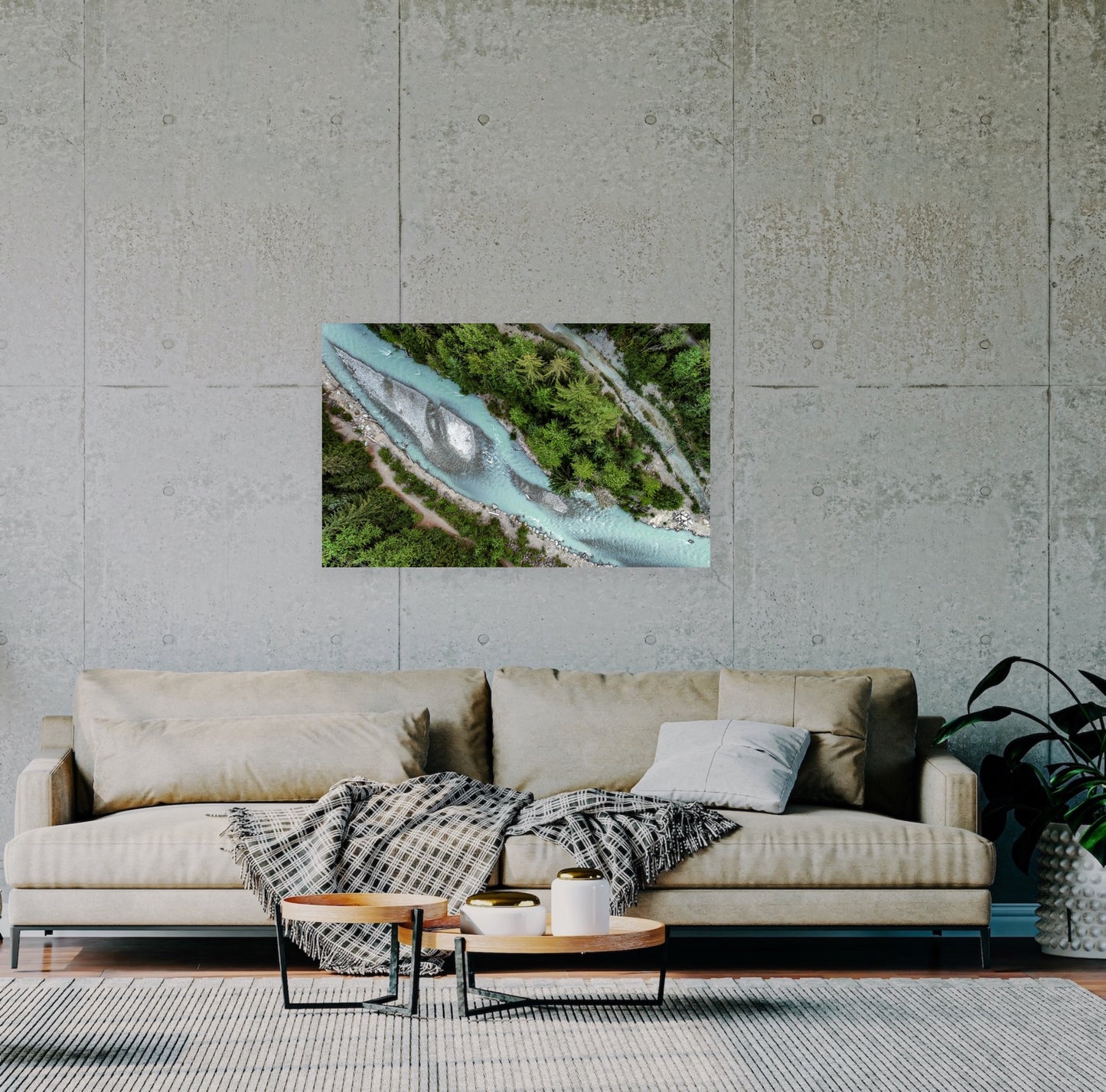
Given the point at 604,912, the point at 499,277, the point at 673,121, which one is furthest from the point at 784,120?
the point at 604,912

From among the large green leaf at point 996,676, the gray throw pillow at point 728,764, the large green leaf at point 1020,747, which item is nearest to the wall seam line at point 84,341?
the gray throw pillow at point 728,764

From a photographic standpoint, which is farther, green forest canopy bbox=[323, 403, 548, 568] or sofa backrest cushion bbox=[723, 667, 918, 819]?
green forest canopy bbox=[323, 403, 548, 568]

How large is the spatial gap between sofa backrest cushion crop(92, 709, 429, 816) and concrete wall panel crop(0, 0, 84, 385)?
4.77 ft

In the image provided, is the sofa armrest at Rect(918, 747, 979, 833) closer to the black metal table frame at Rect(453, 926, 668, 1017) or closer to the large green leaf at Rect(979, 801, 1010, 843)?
the large green leaf at Rect(979, 801, 1010, 843)

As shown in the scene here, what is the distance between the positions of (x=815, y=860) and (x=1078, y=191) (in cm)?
274

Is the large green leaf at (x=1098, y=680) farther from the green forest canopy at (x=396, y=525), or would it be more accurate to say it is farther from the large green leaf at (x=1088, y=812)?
the green forest canopy at (x=396, y=525)

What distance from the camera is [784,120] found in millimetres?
5125

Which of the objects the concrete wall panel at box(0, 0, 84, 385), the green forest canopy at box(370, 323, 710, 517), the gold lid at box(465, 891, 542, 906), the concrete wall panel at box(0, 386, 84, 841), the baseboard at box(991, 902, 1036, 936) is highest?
the concrete wall panel at box(0, 0, 84, 385)

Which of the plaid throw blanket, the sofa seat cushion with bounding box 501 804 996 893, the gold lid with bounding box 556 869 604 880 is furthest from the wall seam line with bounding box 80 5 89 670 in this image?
the gold lid with bounding box 556 869 604 880

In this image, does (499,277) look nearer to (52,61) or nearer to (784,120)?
(784,120)

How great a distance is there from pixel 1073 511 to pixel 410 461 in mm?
2388

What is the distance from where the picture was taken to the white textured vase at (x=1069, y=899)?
14.0 ft

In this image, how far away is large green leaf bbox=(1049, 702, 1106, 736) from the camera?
4.50 meters

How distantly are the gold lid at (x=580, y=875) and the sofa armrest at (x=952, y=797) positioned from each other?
4.62ft
